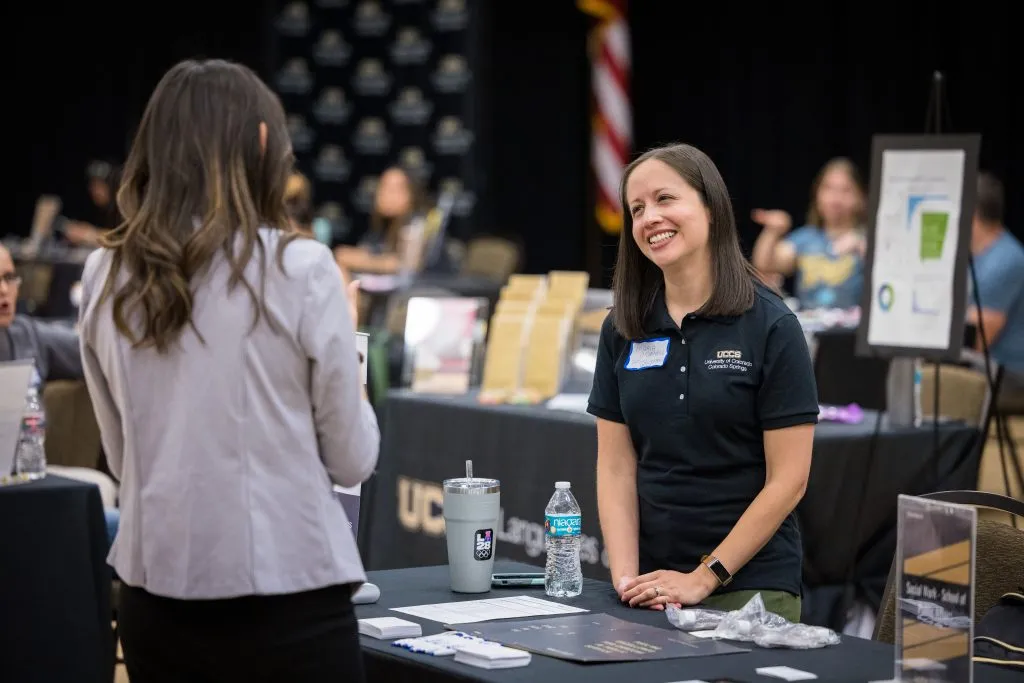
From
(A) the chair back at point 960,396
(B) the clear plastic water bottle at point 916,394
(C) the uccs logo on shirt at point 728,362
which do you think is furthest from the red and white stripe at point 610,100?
(C) the uccs logo on shirt at point 728,362

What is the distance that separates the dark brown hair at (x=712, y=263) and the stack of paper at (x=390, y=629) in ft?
2.41

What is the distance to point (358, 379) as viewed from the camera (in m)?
1.78

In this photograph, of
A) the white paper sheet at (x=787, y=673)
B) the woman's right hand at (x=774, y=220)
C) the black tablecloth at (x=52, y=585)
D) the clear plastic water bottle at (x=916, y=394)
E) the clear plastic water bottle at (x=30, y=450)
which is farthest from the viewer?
the woman's right hand at (x=774, y=220)

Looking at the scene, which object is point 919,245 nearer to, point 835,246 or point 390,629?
point 390,629

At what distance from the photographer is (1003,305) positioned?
19.1 feet

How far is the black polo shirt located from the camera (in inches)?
98.9

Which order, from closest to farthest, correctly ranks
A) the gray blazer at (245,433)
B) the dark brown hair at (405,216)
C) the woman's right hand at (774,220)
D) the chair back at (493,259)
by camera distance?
1. the gray blazer at (245,433)
2. the woman's right hand at (774,220)
3. the dark brown hair at (405,216)
4. the chair back at (493,259)

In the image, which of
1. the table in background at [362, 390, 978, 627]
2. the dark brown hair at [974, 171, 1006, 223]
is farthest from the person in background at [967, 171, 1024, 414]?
the table in background at [362, 390, 978, 627]

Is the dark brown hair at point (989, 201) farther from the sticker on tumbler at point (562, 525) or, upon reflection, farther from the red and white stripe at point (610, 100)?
the red and white stripe at point (610, 100)

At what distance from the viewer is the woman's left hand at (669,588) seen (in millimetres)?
2375

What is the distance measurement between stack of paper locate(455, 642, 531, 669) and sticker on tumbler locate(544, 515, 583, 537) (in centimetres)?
45

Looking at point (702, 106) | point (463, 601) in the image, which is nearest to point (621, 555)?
point (463, 601)

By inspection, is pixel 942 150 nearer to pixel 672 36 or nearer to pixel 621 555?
pixel 621 555

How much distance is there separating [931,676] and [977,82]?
26.1ft
